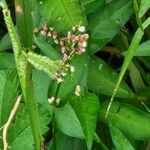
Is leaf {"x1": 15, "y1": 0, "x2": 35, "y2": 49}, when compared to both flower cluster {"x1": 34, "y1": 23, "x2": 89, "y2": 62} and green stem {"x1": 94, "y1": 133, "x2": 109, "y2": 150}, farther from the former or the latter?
green stem {"x1": 94, "y1": 133, "x2": 109, "y2": 150}

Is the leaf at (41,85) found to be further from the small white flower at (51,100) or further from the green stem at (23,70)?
the green stem at (23,70)

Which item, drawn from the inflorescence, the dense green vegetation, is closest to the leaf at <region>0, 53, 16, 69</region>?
the dense green vegetation

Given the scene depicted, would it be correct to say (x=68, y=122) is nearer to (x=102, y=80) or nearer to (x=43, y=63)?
(x=102, y=80)

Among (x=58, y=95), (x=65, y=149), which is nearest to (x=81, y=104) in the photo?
(x=58, y=95)

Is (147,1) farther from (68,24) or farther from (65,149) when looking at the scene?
(65,149)

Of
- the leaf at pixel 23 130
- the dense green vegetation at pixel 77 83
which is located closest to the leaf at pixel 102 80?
the dense green vegetation at pixel 77 83

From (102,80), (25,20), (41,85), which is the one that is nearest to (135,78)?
(102,80)
